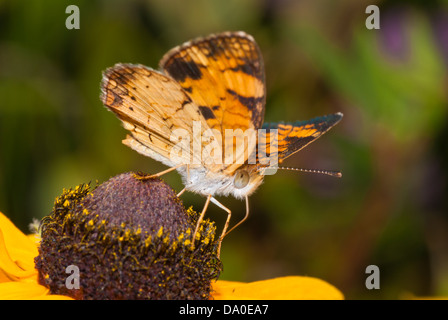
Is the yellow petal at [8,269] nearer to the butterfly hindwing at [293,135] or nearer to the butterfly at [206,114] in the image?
the butterfly at [206,114]

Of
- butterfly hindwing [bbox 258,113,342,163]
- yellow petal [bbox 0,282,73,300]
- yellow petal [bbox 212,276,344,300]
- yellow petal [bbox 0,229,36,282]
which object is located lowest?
yellow petal [bbox 212,276,344,300]

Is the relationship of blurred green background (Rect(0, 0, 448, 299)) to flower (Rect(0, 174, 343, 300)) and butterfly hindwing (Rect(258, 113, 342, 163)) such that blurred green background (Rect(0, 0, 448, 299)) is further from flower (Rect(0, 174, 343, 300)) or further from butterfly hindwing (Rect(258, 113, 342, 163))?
flower (Rect(0, 174, 343, 300))

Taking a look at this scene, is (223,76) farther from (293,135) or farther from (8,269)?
(8,269)

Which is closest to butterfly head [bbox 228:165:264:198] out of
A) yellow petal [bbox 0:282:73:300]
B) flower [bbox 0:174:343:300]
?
flower [bbox 0:174:343:300]

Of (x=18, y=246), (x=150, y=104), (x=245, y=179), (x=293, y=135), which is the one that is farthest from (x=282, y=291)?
(x=18, y=246)

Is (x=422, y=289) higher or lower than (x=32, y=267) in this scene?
lower
